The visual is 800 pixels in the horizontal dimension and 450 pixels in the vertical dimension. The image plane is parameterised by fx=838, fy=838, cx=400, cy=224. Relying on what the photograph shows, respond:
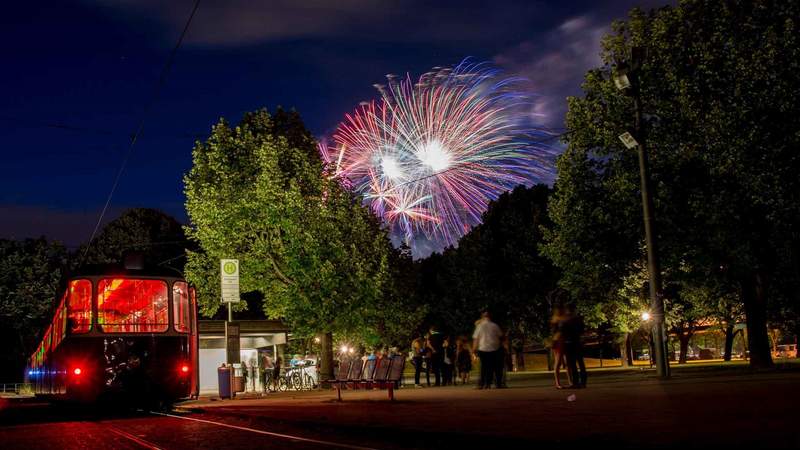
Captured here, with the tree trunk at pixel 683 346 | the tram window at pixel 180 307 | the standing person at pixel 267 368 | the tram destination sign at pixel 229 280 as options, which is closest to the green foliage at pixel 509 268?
the tree trunk at pixel 683 346

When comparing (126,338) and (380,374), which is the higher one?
(126,338)

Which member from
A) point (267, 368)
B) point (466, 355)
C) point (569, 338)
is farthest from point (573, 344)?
point (267, 368)

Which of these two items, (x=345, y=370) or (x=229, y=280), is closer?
(x=345, y=370)

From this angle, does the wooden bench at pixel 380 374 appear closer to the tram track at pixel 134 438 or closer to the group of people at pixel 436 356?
the tram track at pixel 134 438

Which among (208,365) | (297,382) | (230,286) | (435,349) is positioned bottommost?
(297,382)

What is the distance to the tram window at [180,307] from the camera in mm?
21578

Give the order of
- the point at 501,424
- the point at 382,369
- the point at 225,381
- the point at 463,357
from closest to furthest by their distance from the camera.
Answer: the point at 501,424 < the point at 382,369 < the point at 225,381 < the point at 463,357

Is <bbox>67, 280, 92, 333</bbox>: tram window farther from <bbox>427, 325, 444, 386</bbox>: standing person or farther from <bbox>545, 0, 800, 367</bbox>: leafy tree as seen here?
<bbox>545, 0, 800, 367</bbox>: leafy tree

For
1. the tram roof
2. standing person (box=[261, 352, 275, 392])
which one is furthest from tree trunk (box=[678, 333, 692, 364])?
the tram roof

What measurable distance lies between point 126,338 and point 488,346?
8.89 metres

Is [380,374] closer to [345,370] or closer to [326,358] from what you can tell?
[345,370]

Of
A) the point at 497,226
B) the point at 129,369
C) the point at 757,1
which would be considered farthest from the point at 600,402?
the point at 497,226

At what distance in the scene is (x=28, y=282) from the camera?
63875mm

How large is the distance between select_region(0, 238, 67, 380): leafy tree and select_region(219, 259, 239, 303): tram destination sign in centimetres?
4108
